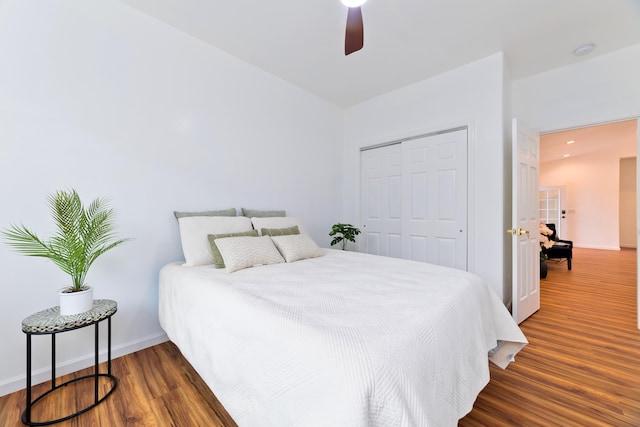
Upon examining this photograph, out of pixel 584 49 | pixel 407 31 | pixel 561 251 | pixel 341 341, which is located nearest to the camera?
pixel 341 341

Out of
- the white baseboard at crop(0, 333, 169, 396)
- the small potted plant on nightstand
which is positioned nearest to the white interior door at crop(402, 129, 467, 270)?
the small potted plant on nightstand

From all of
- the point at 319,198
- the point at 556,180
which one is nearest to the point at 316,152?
the point at 319,198

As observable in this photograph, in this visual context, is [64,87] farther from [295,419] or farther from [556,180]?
[556,180]

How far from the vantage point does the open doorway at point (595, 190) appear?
21.8 ft

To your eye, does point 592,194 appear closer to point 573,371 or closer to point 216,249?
point 573,371

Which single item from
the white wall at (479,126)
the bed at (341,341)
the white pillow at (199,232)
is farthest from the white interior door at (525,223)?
the white pillow at (199,232)

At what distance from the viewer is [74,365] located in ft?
6.13

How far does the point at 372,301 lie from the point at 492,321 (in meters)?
0.93

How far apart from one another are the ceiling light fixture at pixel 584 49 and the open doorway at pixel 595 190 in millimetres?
4474

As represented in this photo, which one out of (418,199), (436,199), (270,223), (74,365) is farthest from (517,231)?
(74,365)

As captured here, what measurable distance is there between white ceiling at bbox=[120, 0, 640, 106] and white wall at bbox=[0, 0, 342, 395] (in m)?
0.32

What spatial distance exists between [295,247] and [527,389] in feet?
6.17

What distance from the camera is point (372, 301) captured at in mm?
1293

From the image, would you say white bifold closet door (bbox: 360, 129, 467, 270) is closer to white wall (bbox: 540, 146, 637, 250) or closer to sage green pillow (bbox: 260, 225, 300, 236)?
sage green pillow (bbox: 260, 225, 300, 236)
